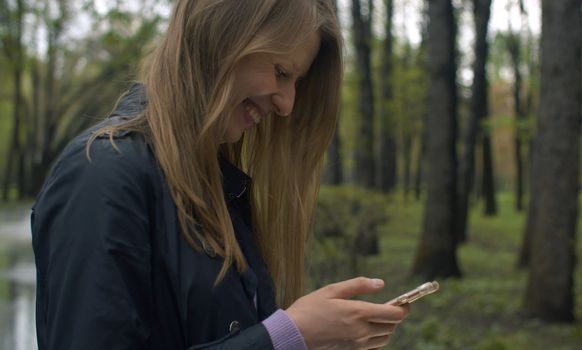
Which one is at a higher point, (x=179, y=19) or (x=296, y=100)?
(x=179, y=19)

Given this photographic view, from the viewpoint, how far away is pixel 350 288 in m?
1.62

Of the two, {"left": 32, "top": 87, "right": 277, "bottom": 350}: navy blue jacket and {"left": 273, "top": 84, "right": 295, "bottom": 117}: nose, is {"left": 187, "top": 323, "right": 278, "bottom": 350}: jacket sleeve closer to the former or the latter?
{"left": 32, "top": 87, "right": 277, "bottom": 350}: navy blue jacket

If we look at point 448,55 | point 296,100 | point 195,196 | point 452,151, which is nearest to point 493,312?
point 452,151

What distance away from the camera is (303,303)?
1.57m

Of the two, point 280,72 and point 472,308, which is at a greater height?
point 280,72

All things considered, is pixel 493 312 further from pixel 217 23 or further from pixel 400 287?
pixel 217 23

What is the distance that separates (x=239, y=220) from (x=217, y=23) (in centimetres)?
45

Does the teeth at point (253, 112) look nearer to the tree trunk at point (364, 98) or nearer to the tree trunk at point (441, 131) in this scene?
the tree trunk at point (441, 131)

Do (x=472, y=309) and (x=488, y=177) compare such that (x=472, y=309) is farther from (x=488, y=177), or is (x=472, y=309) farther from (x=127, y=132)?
(x=488, y=177)

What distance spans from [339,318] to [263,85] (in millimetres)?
551

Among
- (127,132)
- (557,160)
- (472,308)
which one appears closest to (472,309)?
(472,308)

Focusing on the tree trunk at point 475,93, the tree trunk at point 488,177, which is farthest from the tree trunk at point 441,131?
the tree trunk at point 488,177

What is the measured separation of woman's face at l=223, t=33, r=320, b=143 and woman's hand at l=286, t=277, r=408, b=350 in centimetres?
43

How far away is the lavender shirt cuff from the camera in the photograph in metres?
1.50
